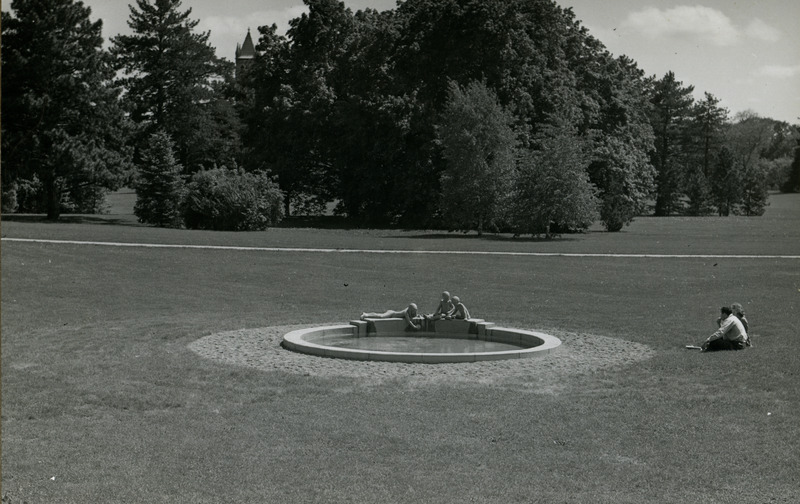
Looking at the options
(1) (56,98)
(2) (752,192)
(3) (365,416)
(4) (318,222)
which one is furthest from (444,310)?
(2) (752,192)

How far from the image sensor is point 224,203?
47.0 metres

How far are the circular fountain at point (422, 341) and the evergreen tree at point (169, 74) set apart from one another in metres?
48.6

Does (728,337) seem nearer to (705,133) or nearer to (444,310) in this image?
(444,310)

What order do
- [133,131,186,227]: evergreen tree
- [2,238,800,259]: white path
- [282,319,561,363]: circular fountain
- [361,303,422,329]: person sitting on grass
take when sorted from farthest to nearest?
[133,131,186,227]: evergreen tree, [2,238,800,259]: white path, [361,303,422,329]: person sitting on grass, [282,319,561,363]: circular fountain

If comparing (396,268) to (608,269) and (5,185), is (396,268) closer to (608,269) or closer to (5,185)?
(608,269)

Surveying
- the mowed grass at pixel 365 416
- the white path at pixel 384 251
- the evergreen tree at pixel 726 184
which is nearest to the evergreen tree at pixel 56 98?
the white path at pixel 384 251

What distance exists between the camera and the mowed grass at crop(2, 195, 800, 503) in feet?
30.6

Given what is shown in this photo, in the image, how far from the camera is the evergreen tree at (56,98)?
46969 millimetres

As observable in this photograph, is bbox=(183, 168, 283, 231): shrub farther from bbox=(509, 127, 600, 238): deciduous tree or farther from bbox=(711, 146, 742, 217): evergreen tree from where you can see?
bbox=(711, 146, 742, 217): evergreen tree

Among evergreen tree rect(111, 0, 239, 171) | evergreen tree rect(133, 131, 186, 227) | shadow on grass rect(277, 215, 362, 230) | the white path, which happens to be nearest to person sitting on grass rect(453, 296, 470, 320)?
the white path

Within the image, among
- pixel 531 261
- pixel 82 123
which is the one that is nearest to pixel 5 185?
pixel 82 123

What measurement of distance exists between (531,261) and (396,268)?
627 centimetres

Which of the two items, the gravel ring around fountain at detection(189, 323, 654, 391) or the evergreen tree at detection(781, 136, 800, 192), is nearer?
the gravel ring around fountain at detection(189, 323, 654, 391)

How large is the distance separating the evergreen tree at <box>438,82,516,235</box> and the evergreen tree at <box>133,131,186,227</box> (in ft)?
49.6
